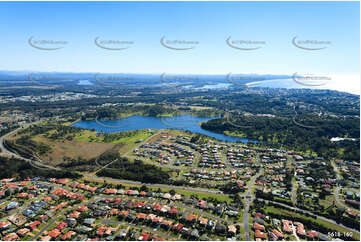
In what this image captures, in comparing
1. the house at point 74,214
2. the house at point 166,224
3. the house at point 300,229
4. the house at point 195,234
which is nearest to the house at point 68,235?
the house at point 74,214

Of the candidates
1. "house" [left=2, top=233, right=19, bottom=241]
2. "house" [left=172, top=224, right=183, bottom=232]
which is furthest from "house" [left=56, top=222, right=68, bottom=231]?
"house" [left=172, top=224, right=183, bottom=232]

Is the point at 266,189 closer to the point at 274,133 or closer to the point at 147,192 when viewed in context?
the point at 147,192

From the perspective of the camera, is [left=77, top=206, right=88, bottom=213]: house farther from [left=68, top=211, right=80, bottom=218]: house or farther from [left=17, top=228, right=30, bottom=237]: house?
[left=17, top=228, right=30, bottom=237]: house

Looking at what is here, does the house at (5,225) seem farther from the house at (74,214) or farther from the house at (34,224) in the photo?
the house at (74,214)

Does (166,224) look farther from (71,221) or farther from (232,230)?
(71,221)

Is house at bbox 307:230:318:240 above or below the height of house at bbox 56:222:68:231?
below

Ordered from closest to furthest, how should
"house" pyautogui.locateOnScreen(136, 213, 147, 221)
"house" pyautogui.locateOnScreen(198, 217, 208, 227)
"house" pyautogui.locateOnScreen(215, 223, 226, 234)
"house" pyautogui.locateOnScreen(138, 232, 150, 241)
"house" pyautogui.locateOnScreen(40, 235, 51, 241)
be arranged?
"house" pyautogui.locateOnScreen(138, 232, 150, 241), "house" pyautogui.locateOnScreen(40, 235, 51, 241), "house" pyautogui.locateOnScreen(215, 223, 226, 234), "house" pyautogui.locateOnScreen(198, 217, 208, 227), "house" pyautogui.locateOnScreen(136, 213, 147, 221)

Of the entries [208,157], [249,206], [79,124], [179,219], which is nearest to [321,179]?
[249,206]

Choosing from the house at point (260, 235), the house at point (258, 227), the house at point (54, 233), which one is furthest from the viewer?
the house at point (258, 227)
